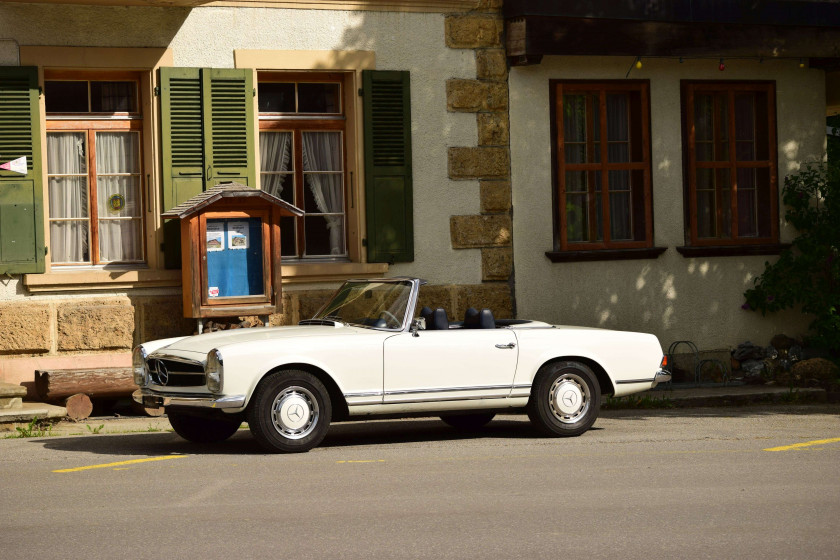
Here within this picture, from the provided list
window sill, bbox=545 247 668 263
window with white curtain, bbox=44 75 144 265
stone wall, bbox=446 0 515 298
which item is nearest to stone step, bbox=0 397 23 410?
window with white curtain, bbox=44 75 144 265

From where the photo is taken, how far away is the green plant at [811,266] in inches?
635

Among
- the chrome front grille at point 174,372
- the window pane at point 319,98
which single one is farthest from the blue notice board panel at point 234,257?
the chrome front grille at point 174,372

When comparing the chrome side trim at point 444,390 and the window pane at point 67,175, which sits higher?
the window pane at point 67,175

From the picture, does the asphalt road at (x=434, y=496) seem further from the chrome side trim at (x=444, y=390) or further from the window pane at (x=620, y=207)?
the window pane at (x=620, y=207)

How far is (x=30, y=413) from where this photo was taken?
11.8 m

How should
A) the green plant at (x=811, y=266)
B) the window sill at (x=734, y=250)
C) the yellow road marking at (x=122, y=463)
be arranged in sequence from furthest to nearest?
1. the window sill at (x=734, y=250)
2. the green plant at (x=811, y=266)
3. the yellow road marking at (x=122, y=463)

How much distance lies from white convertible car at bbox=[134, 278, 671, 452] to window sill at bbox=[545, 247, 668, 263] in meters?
4.59

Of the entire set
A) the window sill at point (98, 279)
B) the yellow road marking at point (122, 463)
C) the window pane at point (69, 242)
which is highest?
the window pane at point (69, 242)

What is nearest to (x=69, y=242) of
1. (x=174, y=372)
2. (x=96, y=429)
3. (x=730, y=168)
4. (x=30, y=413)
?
(x=30, y=413)

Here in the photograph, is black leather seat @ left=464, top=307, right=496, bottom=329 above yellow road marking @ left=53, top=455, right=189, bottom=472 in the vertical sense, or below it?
above

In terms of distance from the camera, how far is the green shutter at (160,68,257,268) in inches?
551

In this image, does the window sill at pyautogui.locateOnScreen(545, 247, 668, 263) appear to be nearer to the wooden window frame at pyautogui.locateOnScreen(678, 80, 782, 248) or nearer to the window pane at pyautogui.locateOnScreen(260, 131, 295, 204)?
the wooden window frame at pyautogui.locateOnScreen(678, 80, 782, 248)

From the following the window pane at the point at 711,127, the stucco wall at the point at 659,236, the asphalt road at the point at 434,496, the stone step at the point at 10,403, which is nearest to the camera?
the asphalt road at the point at 434,496

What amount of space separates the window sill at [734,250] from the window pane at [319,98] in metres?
4.69
